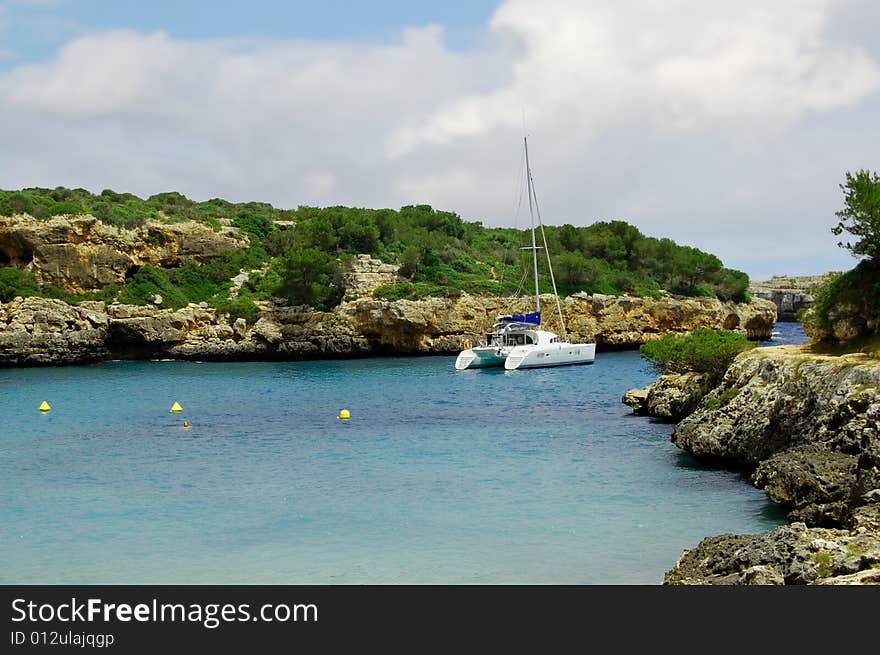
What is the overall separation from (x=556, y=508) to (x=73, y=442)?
17.5m

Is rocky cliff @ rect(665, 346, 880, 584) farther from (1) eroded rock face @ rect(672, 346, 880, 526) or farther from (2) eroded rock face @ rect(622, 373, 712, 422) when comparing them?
(2) eroded rock face @ rect(622, 373, 712, 422)

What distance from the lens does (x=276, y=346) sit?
66250 mm

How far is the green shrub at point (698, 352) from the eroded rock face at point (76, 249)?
165 feet

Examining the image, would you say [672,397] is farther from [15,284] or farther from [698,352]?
[15,284]

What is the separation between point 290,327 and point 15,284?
20.4 metres

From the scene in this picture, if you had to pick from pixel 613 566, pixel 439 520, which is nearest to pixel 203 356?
pixel 439 520

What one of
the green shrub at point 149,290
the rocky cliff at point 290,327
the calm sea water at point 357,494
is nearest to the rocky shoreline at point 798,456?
the calm sea water at point 357,494

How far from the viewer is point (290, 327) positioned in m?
67.0

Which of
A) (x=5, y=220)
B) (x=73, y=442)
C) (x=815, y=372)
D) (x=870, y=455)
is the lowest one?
(x=73, y=442)

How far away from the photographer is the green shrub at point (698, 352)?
1011 inches

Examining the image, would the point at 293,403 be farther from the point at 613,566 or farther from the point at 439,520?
the point at 613,566

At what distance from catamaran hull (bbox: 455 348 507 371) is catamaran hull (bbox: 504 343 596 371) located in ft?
2.36

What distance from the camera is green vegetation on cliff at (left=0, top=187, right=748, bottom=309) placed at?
71.3 m

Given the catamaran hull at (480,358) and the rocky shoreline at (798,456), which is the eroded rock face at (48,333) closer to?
the catamaran hull at (480,358)
